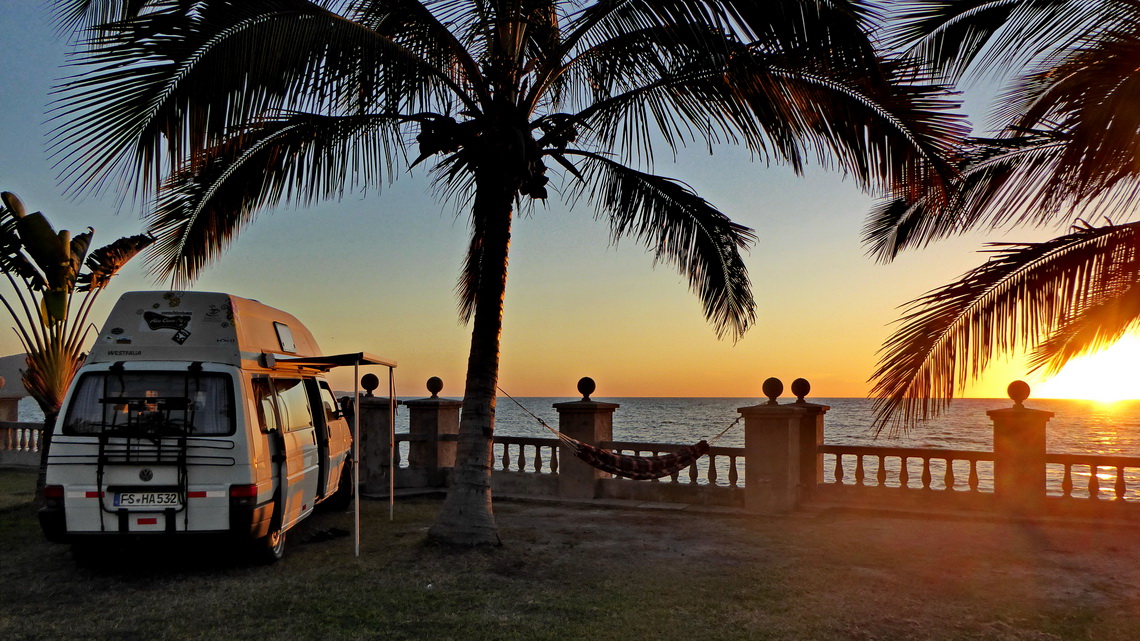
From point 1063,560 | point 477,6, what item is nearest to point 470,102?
point 477,6

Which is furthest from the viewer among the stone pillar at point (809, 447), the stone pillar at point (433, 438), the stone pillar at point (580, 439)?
the stone pillar at point (433, 438)

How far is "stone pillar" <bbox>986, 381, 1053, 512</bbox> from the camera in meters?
10.0

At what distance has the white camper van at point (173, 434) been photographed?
7012 millimetres

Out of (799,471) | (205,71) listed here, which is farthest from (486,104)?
(799,471)

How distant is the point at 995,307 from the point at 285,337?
7.26 meters

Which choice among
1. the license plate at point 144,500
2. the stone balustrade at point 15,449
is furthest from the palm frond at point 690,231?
the stone balustrade at point 15,449

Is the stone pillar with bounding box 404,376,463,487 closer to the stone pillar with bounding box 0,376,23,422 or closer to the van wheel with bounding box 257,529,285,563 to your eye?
the van wheel with bounding box 257,529,285,563

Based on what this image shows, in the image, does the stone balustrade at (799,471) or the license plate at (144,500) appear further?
the stone balustrade at (799,471)

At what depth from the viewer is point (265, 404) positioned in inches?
314

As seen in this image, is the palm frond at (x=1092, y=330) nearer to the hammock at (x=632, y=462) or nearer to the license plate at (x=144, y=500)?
the hammock at (x=632, y=462)

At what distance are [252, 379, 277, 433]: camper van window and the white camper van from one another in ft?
0.04

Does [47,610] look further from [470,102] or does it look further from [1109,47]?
[1109,47]

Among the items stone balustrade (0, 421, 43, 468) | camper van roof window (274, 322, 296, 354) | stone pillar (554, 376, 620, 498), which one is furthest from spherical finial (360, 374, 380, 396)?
stone balustrade (0, 421, 43, 468)

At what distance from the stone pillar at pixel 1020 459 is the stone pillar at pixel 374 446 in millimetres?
8705
